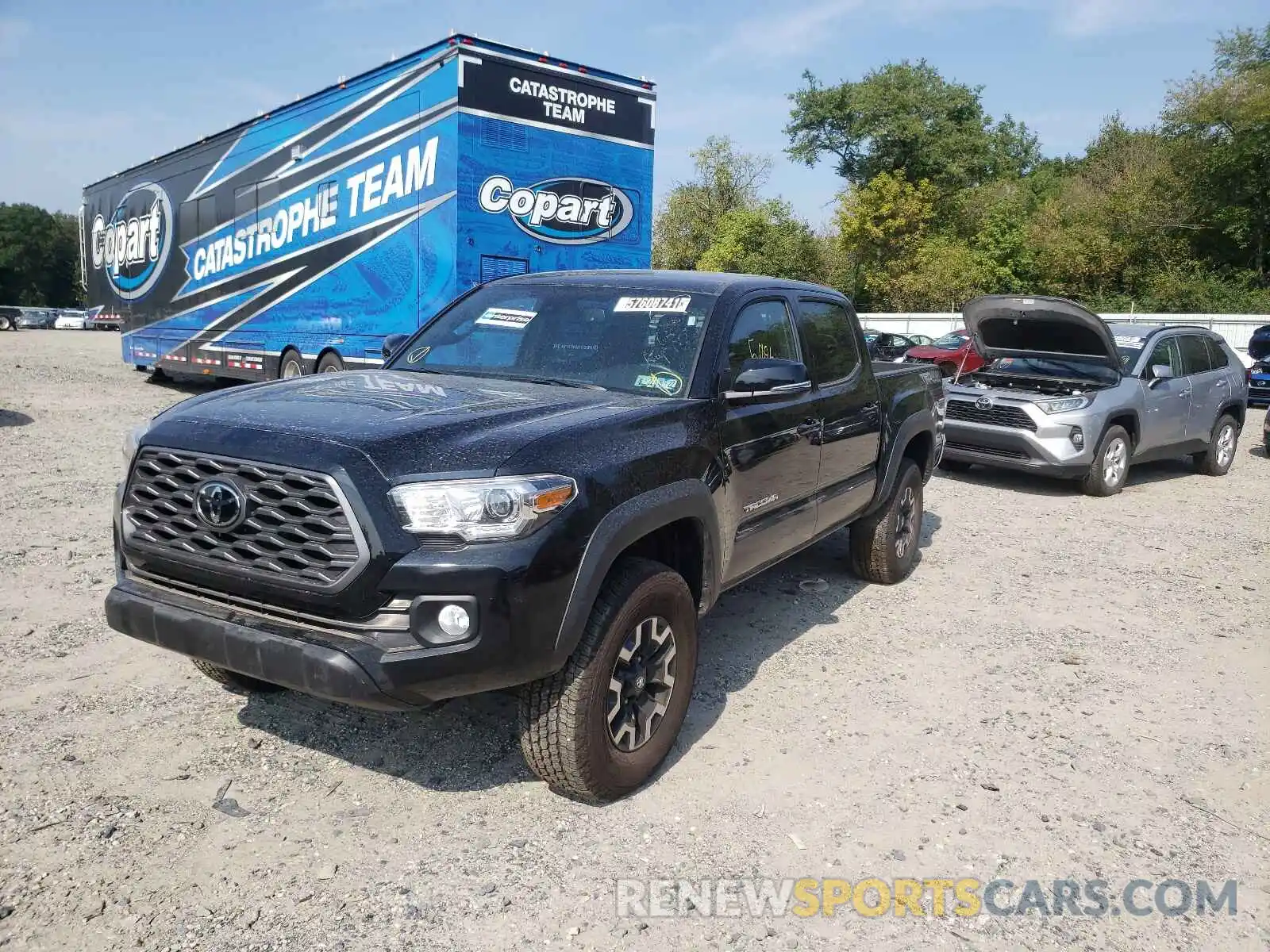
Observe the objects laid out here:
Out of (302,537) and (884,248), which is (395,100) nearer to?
(302,537)

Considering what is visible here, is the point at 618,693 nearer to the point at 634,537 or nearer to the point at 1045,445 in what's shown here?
the point at 634,537

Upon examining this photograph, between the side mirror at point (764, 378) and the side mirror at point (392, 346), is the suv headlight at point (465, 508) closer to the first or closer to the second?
the side mirror at point (764, 378)

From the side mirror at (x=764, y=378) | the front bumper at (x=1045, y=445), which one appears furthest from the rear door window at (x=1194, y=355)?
the side mirror at (x=764, y=378)

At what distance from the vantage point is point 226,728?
148 inches

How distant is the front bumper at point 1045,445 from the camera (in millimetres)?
9141

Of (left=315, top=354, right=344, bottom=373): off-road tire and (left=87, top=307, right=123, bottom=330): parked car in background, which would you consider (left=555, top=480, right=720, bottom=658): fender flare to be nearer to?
(left=315, top=354, right=344, bottom=373): off-road tire

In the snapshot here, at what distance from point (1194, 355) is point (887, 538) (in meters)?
7.11

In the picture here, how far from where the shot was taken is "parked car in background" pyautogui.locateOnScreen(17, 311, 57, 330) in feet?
175

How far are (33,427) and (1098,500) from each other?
38.2 feet

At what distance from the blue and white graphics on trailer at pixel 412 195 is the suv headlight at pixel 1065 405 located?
4860mm

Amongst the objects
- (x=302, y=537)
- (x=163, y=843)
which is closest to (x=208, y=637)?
(x=302, y=537)

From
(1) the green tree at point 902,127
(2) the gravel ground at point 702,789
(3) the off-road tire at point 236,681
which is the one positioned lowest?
(2) the gravel ground at point 702,789

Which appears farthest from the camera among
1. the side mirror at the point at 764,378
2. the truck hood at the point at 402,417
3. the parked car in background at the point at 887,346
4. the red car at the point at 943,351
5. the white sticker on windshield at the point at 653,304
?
the parked car in background at the point at 887,346

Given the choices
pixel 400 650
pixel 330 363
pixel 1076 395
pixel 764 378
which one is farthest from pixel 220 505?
pixel 330 363
